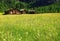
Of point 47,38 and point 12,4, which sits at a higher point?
point 47,38

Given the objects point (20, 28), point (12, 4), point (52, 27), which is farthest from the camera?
point (12, 4)

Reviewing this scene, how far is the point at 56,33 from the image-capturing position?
17.5 metres

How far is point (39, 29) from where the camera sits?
1753 centimetres

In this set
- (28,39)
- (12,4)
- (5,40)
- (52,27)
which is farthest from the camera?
(12,4)

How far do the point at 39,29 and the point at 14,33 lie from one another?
8.13 feet

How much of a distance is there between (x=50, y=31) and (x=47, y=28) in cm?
66

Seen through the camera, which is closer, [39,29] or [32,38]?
[32,38]

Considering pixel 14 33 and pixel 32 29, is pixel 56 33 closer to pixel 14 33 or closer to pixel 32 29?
pixel 32 29

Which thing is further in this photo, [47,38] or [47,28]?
[47,28]

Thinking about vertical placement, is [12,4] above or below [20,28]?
below

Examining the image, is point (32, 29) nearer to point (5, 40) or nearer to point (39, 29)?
point (39, 29)

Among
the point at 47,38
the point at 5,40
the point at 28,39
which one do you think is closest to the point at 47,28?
the point at 47,38

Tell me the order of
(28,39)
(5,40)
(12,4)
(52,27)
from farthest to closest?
(12,4) < (52,27) < (28,39) < (5,40)

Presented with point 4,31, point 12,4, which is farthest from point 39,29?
point 12,4
